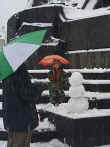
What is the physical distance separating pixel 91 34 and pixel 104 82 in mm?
3738

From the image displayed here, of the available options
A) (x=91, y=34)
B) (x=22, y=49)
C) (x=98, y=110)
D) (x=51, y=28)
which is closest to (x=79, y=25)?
(x=91, y=34)

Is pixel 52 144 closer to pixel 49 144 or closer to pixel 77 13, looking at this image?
pixel 49 144

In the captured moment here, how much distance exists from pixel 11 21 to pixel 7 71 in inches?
435

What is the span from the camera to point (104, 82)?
7.40 metres

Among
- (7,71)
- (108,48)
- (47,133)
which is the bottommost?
(47,133)

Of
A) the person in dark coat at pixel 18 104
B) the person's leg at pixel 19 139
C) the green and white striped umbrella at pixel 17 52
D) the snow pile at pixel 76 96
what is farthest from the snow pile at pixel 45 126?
the green and white striped umbrella at pixel 17 52

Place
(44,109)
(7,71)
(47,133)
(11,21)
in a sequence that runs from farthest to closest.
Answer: (11,21), (44,109), (47,133), (7,71)

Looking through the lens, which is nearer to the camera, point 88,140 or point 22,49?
point 22,49

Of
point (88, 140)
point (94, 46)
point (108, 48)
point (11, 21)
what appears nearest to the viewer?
point (88, 140)

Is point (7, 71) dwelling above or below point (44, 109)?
above

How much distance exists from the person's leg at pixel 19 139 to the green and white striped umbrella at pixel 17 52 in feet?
2.42

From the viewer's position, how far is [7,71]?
153 inches

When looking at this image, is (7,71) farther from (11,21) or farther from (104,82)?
(11,21)

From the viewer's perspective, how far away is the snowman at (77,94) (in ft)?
19.4
